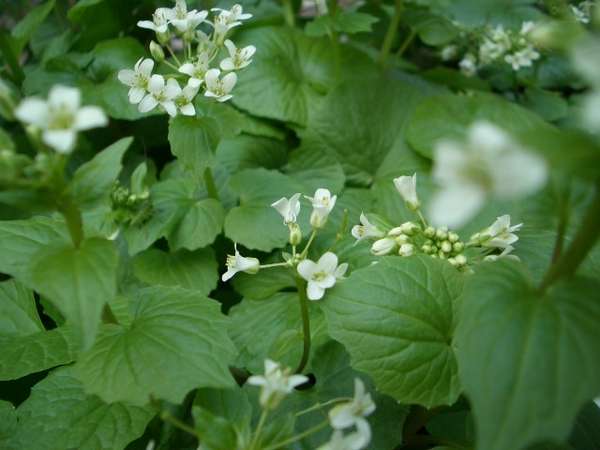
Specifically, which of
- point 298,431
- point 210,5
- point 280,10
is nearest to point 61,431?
point 298,431

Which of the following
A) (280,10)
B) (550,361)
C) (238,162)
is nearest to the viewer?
(550,361)

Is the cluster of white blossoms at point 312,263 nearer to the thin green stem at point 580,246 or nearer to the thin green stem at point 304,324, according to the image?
the thin green stem at point 304,324

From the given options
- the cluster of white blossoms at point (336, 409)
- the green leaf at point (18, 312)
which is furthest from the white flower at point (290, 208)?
the green leaf at point (18, 312)

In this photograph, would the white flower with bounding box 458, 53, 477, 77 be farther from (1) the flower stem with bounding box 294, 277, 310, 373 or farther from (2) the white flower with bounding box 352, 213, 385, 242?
(1) the flower stem with bounding box 294, 277, 310, 373

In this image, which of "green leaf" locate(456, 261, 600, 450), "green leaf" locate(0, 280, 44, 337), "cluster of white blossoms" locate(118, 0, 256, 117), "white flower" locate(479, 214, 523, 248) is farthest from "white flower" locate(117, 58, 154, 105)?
"green leaf" locate(456, 261, 600, 450)

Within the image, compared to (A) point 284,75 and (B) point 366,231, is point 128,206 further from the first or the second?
(A) point 284,75

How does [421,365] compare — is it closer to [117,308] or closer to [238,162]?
[117,308]

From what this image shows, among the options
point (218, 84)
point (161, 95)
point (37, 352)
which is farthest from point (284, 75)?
point (37, 352)
